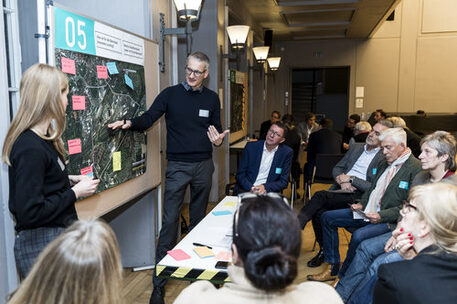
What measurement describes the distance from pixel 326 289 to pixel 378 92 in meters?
10.1

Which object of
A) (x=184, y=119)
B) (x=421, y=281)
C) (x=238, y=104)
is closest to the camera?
(x=421, y=281)

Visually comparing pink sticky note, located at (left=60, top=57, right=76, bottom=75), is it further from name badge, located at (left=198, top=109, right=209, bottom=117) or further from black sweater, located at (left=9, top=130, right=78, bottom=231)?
name badge, located at (left=198, top=109, right=209, bottom=117)

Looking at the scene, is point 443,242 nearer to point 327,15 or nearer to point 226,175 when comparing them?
point 226,175

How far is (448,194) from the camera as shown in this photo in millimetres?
1554

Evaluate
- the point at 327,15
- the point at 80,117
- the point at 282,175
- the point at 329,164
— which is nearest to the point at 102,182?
the point at 80,117

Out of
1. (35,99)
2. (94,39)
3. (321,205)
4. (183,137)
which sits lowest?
(321,205)

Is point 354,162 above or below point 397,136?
below

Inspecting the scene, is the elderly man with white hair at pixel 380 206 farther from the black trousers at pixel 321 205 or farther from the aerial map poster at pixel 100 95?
the aerial map poster at pixel 100 95

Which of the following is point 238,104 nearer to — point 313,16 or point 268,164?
point 313,16

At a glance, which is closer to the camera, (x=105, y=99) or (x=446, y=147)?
(x=105, y=99)

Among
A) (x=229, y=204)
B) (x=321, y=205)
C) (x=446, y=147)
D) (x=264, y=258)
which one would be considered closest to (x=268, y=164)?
(x=321, y=205)

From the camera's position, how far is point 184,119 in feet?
9.80

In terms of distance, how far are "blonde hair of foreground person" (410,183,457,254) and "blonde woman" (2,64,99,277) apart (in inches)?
62.0

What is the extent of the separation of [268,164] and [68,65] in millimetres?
2188
